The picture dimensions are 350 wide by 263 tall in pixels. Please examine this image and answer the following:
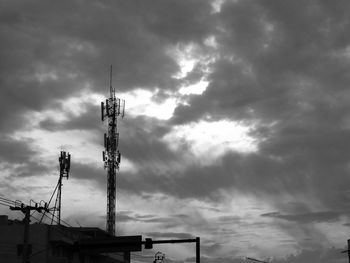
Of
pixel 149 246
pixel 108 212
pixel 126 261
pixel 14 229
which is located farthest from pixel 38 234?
pixel 126 261

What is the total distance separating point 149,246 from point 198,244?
4.04m

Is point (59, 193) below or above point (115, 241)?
above

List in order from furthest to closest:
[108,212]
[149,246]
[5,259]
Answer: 1. [108,212]
2. [5,259]
3. [149,246]

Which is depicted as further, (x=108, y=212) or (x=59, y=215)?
(x=108, y=212)

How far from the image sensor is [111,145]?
7212 centimetres

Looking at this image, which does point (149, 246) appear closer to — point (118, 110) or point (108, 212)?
point (108, 212)

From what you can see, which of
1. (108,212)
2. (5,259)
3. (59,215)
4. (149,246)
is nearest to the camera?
(149,246)

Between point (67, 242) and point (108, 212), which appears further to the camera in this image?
point (108, 212)

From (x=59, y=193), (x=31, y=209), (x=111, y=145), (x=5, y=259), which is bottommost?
(x=5, y=259)

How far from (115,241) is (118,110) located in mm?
30566

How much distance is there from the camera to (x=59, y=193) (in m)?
62.5

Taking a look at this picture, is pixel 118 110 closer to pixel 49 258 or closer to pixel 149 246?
pixel 49 258

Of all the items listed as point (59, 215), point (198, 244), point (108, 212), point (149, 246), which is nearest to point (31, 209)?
point (149, 246)

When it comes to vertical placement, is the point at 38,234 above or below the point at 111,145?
below
